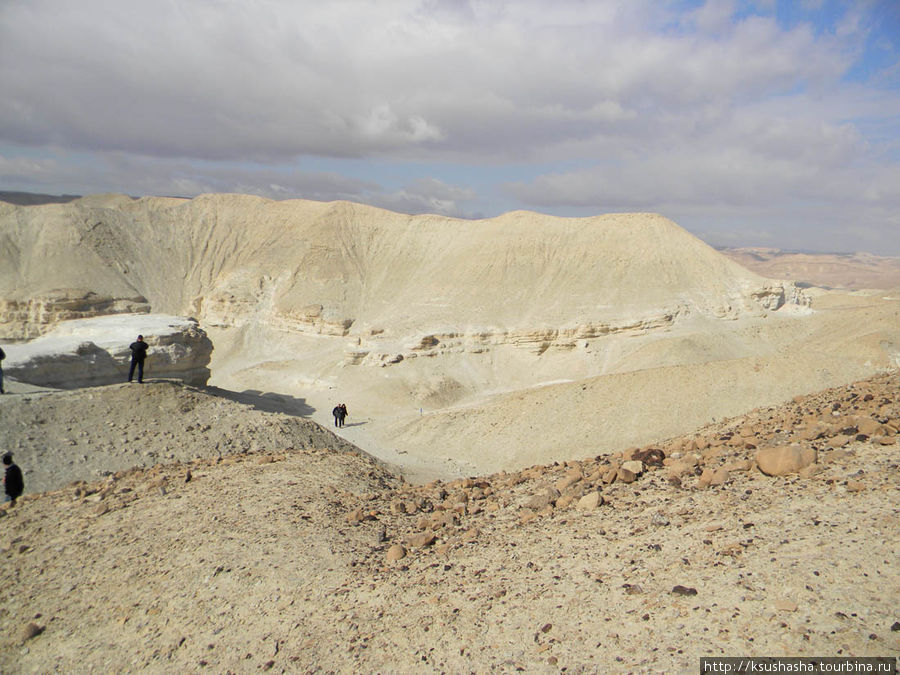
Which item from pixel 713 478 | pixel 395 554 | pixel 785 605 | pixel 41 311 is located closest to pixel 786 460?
pixel 713 478

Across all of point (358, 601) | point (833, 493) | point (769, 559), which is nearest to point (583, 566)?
point (769, 559)

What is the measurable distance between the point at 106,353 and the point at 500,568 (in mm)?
16596

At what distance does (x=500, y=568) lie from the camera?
517cm

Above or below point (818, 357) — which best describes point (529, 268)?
above

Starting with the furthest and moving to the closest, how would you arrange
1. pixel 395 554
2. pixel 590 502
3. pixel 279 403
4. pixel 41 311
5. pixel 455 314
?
pixel 41 311 < pixel 455 314 < pixel 279 403 < pixel 590 502 < pixel 395 554

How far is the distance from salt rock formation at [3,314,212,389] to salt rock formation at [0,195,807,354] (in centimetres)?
1631

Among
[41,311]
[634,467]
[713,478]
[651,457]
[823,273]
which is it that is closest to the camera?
[713,478]

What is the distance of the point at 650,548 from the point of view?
16.1 feet

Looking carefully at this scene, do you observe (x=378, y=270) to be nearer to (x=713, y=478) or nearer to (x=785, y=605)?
(x=713, y=478)

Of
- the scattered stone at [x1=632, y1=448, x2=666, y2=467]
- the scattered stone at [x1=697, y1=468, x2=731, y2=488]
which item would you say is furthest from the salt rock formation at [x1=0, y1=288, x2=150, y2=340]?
the scattered stone at [x1=697, y1=468, x2=731, y2=488]

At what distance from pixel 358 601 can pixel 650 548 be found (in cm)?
275

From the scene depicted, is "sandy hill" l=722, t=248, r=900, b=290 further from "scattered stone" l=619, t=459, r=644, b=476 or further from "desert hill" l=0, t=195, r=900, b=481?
"scattered stone" l=619, t=459, r=644, b=476

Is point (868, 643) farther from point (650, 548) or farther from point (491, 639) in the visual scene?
point (491, 639)

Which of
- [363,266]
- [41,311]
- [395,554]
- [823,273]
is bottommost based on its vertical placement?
[395,554]
